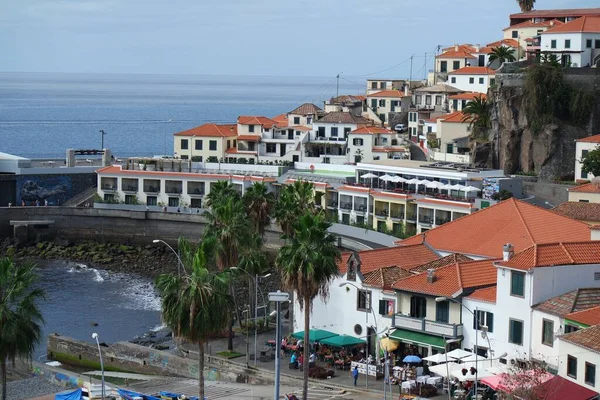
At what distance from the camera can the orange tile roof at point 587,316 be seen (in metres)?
51.5

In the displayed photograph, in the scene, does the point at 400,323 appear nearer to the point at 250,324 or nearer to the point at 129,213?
the point at 250,324

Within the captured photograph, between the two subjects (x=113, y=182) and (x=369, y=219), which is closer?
(x=369, y=219)

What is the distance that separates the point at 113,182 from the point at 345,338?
208ft

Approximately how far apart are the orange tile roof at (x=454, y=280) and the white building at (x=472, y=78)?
7813cm

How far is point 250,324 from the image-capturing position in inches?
2783

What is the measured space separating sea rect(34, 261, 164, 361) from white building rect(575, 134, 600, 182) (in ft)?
123

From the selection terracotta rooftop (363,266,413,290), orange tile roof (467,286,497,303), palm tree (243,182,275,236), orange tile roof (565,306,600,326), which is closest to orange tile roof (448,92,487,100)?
palm tree (243,182,275,236)

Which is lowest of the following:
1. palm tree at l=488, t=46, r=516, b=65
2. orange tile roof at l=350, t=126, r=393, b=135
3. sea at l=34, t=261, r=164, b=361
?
sea at l=34, t=261, r=164, b=361

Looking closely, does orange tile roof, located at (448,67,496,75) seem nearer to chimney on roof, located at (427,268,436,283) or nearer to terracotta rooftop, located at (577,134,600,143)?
terracotta rooftop, located at (577,134,600,143)

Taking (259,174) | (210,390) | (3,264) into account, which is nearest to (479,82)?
(259,174)

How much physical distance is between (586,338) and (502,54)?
8932 cm

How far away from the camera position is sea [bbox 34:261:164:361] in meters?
81.4

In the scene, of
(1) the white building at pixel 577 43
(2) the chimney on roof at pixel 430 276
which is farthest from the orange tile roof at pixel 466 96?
(2) the chimney on roof at pixel 430 276

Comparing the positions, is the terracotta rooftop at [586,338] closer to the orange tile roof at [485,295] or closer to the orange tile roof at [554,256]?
the orange tile roof at [554,256]
